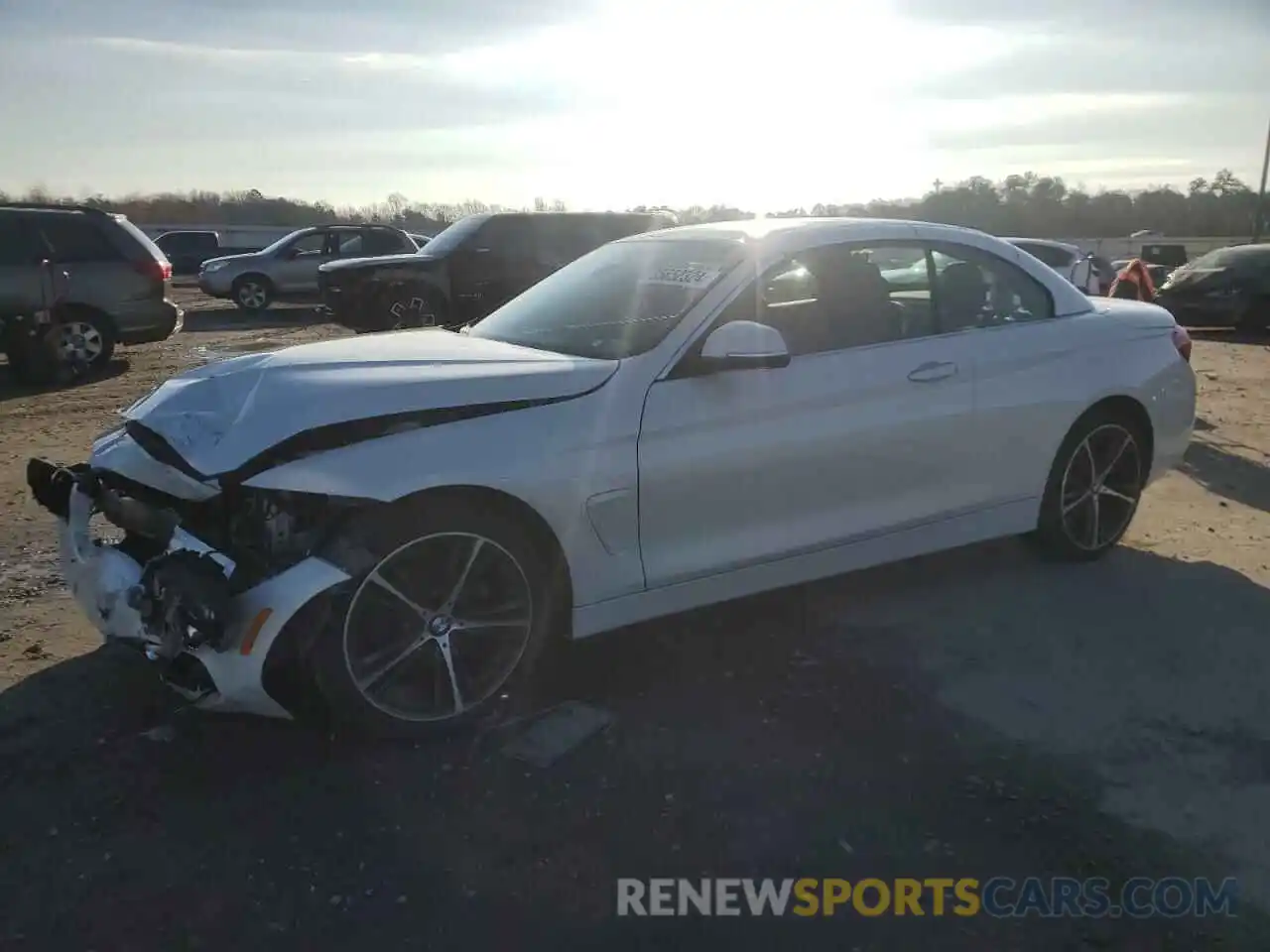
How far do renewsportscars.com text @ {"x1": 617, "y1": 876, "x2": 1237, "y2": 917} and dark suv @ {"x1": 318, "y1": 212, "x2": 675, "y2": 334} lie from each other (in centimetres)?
1268

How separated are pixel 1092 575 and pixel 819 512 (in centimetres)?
185

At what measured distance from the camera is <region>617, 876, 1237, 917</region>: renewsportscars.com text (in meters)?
2.80

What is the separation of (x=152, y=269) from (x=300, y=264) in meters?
9.24

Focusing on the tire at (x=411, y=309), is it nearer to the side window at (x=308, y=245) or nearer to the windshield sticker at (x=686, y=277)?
the side window at (x=308, y=245)

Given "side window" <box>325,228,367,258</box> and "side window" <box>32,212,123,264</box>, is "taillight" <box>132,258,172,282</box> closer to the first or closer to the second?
"side window" <box>32,212,123,264</box>

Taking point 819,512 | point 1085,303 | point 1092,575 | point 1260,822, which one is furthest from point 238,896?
point 1085,303

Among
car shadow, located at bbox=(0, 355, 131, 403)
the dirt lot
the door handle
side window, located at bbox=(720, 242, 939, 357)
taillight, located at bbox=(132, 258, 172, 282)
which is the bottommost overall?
the dirt lot

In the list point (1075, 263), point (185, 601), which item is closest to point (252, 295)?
point (1075, 263)

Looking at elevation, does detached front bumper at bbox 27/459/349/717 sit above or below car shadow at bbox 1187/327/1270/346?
above

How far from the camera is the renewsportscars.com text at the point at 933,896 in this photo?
2799 mm

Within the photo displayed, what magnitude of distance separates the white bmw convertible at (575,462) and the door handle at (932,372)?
0.01 meters

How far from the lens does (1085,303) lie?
214 inches

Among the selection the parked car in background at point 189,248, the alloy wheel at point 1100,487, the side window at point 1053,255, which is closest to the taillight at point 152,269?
the side window at point 1053,255

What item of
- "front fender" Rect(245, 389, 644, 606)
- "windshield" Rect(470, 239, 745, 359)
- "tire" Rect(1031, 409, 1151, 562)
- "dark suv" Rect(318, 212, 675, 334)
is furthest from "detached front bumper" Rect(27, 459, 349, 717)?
"dark suv" Rect(318, 212, 675, 334)
